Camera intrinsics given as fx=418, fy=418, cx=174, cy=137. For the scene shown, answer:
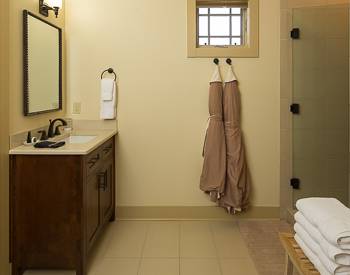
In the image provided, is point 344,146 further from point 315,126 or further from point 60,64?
point 60,64

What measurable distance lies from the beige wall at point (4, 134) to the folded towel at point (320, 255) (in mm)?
1890

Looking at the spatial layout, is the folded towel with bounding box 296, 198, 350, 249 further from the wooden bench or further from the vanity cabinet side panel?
the vanity cabinet side panel

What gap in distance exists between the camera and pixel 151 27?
164 inches

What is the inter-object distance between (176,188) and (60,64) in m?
1.66

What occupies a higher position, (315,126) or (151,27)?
(151,27)

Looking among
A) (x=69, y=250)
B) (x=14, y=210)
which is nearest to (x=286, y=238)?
(x=69, y=250)

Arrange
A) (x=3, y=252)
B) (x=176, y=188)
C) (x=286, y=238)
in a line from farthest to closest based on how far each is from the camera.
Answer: (x=176, y=188)
(x=3, y=252)
(x=286, y=238)

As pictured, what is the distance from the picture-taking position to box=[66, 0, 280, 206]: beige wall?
13.6ft

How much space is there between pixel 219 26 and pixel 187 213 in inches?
77.1

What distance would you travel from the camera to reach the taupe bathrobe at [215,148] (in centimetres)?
405

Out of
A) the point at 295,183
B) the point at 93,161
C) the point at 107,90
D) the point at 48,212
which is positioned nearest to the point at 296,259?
the point at 48,212

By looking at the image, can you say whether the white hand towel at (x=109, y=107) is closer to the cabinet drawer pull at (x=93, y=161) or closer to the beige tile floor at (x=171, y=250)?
the cabinet drawer pull at (x=93, y=161)

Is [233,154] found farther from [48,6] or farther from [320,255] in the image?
[320,255]

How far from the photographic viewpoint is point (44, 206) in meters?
2.82
